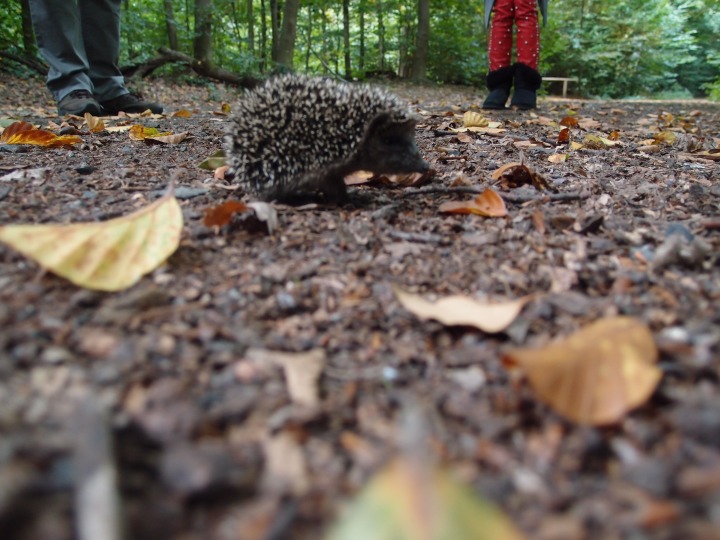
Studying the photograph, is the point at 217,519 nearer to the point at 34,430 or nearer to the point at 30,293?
the point at 34,430

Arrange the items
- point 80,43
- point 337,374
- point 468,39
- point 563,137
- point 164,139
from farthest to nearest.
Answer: point 468,39, point 80,43, point 563,137, point 164,139, point 337,374

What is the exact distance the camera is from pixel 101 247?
7.05 ft

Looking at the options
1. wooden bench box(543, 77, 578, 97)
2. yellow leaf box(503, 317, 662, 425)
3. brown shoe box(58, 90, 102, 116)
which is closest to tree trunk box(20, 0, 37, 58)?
brown shoe box(58, 90, 102, 116)

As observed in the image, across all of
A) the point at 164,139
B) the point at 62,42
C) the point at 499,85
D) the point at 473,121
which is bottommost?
the point at 164,139

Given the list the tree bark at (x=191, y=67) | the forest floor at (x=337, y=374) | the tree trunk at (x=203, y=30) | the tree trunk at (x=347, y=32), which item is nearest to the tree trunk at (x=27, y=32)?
the tree bark at (x=191, y=67)

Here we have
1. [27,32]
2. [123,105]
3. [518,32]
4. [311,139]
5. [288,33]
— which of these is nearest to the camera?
[311,139]

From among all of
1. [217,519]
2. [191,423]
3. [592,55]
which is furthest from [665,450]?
[592,55]

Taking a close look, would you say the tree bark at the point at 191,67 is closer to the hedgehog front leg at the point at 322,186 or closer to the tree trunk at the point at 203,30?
the tree trunk at the point at 203,30

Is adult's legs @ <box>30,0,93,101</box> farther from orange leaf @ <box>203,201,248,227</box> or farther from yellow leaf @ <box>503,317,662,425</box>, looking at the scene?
yellow leaf @ <box>503,317,662,425</box>

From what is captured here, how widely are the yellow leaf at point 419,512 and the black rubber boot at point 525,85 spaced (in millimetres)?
8636

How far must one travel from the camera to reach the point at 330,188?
3916 millimetres

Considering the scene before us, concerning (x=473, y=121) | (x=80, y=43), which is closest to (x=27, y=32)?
(x=80, y=43)

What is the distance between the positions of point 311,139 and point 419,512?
10.2ft

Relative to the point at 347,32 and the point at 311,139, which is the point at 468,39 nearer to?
the point at 347,32
